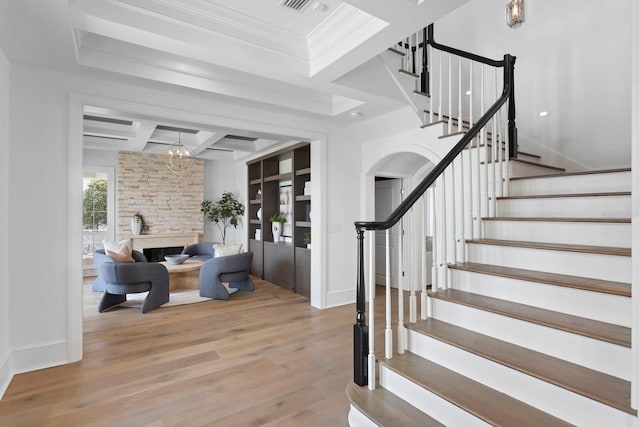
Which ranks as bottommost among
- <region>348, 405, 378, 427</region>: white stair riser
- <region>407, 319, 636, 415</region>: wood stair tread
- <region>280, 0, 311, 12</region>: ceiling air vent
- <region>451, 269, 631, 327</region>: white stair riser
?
<region>348, 405, 378, 427</region>: white stair riser

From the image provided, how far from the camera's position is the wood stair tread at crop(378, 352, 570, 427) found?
1.54 m

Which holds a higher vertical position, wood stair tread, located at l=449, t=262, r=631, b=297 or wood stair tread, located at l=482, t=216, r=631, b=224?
wood stair tread, located at l=482, t=216, r=631, b=224

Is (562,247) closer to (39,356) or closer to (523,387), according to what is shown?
(523,387)

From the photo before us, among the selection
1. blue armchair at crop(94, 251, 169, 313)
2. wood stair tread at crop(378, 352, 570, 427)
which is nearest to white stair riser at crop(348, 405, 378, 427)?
wood stair tread at crop(378, 352, 570, 427)

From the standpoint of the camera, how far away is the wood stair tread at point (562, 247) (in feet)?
6.46

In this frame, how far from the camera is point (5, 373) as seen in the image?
249 centimetres

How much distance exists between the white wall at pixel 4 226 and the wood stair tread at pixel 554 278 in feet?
11.7

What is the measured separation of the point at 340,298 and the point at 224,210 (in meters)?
4.16

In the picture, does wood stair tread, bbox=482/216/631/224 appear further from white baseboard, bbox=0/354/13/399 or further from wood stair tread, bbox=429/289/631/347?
white baseboard, bbox=0/354/13/399

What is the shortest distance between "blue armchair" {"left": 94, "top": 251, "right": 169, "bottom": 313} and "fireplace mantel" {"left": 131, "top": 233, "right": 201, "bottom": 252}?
2.34m

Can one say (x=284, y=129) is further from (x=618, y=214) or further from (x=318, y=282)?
(x=618, y=214)

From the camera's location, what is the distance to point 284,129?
4133 millimetres

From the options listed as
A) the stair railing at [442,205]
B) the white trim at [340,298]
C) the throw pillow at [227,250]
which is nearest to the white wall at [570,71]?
the stair railing at [442,205]

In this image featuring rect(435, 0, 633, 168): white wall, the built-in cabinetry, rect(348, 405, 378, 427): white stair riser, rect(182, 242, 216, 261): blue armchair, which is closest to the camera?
rect(348, 405, 378, 427): white stair riser
